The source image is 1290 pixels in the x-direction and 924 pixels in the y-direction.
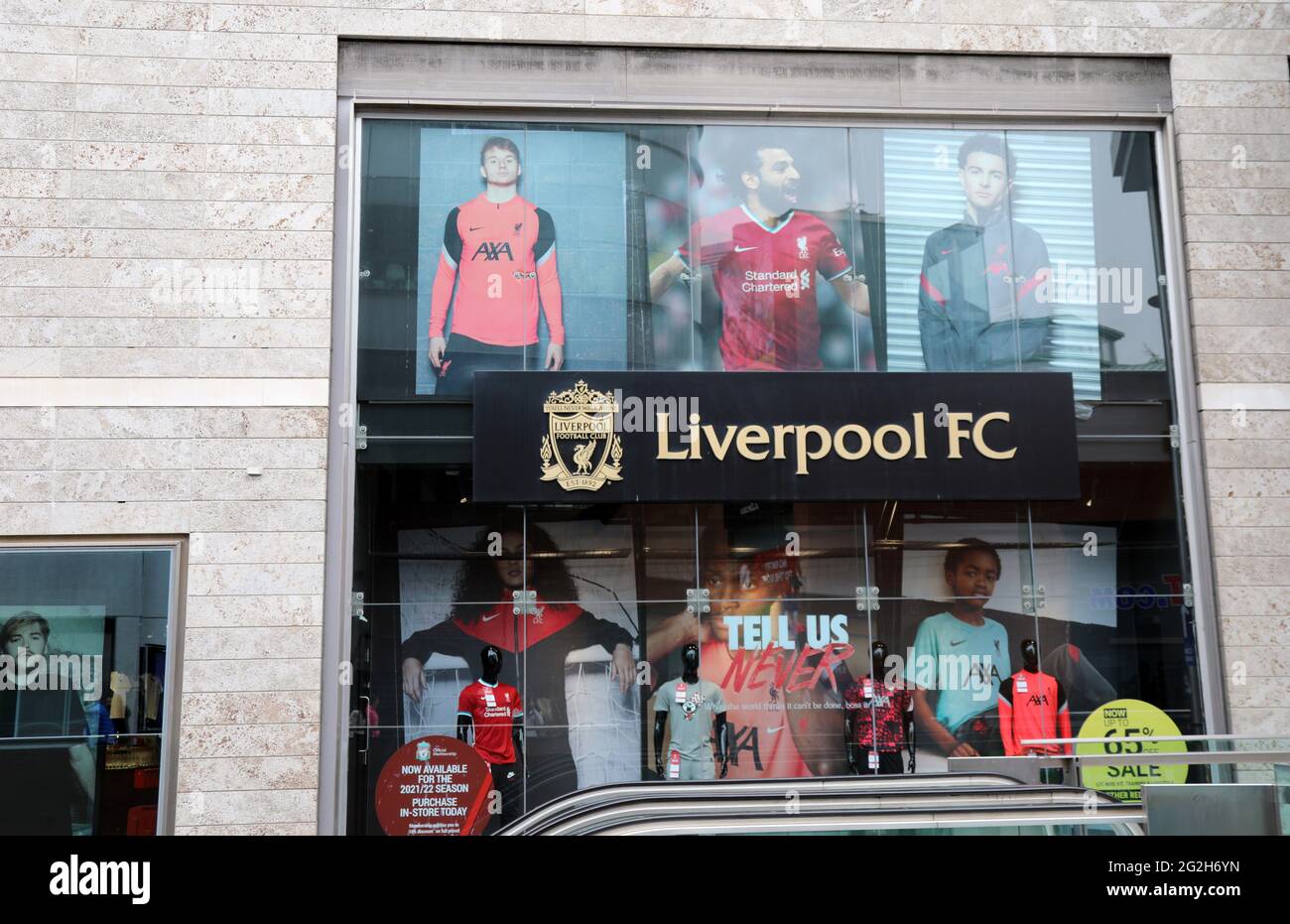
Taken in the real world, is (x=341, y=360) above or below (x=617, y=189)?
below

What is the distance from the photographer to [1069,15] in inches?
435

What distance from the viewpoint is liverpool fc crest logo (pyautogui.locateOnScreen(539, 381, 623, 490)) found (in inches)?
401

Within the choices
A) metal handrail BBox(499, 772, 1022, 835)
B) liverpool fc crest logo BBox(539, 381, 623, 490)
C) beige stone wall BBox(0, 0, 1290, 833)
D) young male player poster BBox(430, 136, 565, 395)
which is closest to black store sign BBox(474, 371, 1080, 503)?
liverpool fc crest logo BBox(539, 381, 623, 490)

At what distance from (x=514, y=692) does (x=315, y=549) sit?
2.08 m

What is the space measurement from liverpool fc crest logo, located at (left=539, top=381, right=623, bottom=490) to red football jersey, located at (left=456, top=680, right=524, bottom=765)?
1842 mm

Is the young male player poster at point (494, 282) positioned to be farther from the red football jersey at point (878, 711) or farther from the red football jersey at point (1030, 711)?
the red football jersey at point (1030, 711)

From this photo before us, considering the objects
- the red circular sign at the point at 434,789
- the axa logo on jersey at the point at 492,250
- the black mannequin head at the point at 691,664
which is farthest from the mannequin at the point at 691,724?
the axa logo on jersey at the point at 492,250

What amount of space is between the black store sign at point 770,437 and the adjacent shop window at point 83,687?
3076 millimetres

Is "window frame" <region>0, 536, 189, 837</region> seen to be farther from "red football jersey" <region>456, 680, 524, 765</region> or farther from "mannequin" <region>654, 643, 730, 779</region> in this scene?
"mannequin" <region>654, 643, 730, 779</region>

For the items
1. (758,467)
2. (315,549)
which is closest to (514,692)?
(315,549)

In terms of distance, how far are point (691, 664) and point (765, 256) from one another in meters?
3.76

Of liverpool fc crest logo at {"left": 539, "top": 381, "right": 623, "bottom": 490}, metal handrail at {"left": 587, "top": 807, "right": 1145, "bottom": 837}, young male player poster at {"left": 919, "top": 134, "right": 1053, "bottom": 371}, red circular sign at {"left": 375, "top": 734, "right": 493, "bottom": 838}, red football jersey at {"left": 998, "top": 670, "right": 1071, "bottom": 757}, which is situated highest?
young male player poster at {"left": 919, "top": 134, "right": 1053, "bottom": 371}
